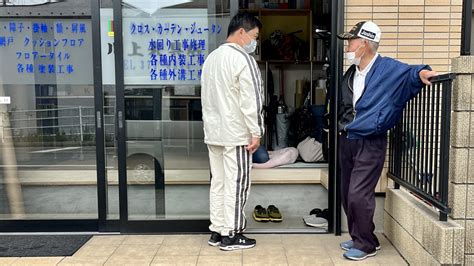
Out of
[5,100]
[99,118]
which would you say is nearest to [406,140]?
[99,118]

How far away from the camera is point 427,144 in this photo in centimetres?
283

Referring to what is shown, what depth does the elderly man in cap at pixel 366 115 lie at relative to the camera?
2.97 metres

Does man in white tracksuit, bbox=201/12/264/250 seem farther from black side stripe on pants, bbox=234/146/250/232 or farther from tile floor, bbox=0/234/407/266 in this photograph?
tile floor, bbox=0/234/407/266

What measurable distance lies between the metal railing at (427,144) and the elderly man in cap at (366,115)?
109mm

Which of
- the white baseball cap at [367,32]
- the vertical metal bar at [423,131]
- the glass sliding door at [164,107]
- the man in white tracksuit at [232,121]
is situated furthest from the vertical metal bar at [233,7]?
the vertical metal bar at [423,131]

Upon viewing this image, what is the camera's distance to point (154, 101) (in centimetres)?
376

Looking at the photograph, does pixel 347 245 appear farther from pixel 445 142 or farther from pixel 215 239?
pixel 445 142

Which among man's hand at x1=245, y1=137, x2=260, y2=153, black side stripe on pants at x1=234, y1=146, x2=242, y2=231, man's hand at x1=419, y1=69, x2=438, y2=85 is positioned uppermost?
man's hand at x1=419, y1=69, x2=438, y2=85

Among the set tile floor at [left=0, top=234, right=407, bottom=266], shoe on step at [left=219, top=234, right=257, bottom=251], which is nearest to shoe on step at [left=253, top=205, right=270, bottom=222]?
tile floor at [left=0, top=234, right=407, bottom=266]

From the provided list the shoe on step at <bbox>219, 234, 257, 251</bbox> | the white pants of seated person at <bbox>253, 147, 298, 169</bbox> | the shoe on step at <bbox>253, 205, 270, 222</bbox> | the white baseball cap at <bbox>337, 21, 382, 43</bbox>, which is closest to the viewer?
the white baseball cap at <bbox>337, 21, 382, 43</bbox>

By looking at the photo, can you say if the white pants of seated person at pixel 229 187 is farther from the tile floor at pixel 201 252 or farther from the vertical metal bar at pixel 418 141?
the vertical metal bar at pixel 418 141

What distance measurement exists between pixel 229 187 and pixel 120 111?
1.16 metres

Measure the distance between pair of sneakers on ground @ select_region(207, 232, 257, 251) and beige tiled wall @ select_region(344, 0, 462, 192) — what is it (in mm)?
1212

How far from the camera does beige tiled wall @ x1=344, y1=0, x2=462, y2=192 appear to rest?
11.6ft
